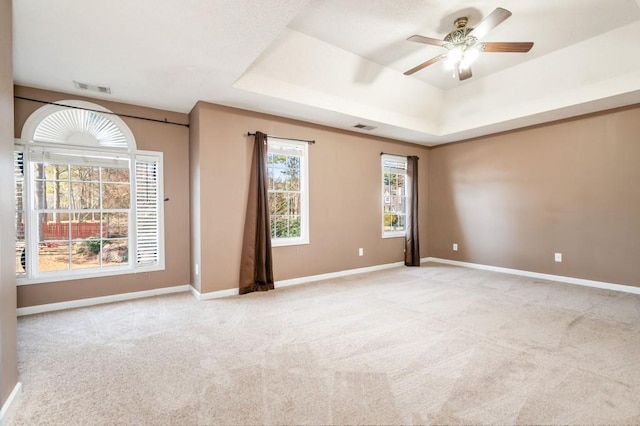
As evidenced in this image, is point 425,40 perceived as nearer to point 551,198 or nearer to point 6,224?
point 6,224

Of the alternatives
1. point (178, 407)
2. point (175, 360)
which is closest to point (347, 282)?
point (175, 360)

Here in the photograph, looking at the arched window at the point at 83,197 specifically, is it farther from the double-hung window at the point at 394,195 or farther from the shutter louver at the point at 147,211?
the double-hung window at the point at 394,195

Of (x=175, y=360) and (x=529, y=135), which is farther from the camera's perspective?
(x=529, y=135)

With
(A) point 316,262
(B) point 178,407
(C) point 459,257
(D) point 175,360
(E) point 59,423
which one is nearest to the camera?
(E) point 59,423

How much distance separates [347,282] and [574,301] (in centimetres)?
289

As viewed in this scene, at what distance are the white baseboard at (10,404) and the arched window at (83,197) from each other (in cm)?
201

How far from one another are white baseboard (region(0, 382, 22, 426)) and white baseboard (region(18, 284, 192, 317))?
1.92 m

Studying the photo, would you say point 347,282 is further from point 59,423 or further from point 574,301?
point 59,423

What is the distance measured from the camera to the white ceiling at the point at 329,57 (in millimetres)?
2258

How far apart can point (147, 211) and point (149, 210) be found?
27 mm

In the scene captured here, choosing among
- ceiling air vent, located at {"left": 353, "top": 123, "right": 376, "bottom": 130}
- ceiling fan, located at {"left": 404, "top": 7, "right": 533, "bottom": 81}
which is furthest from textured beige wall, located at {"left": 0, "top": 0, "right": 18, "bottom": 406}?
ceiling air vent, located at {"left": 353, "top": 123, "right": 376, "bottom": 130}

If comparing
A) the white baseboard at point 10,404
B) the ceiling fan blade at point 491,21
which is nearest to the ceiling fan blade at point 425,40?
the ceiling fan blade at point 491,21

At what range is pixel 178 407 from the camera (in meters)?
1.75

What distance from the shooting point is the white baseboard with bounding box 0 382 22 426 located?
5.26 ft
